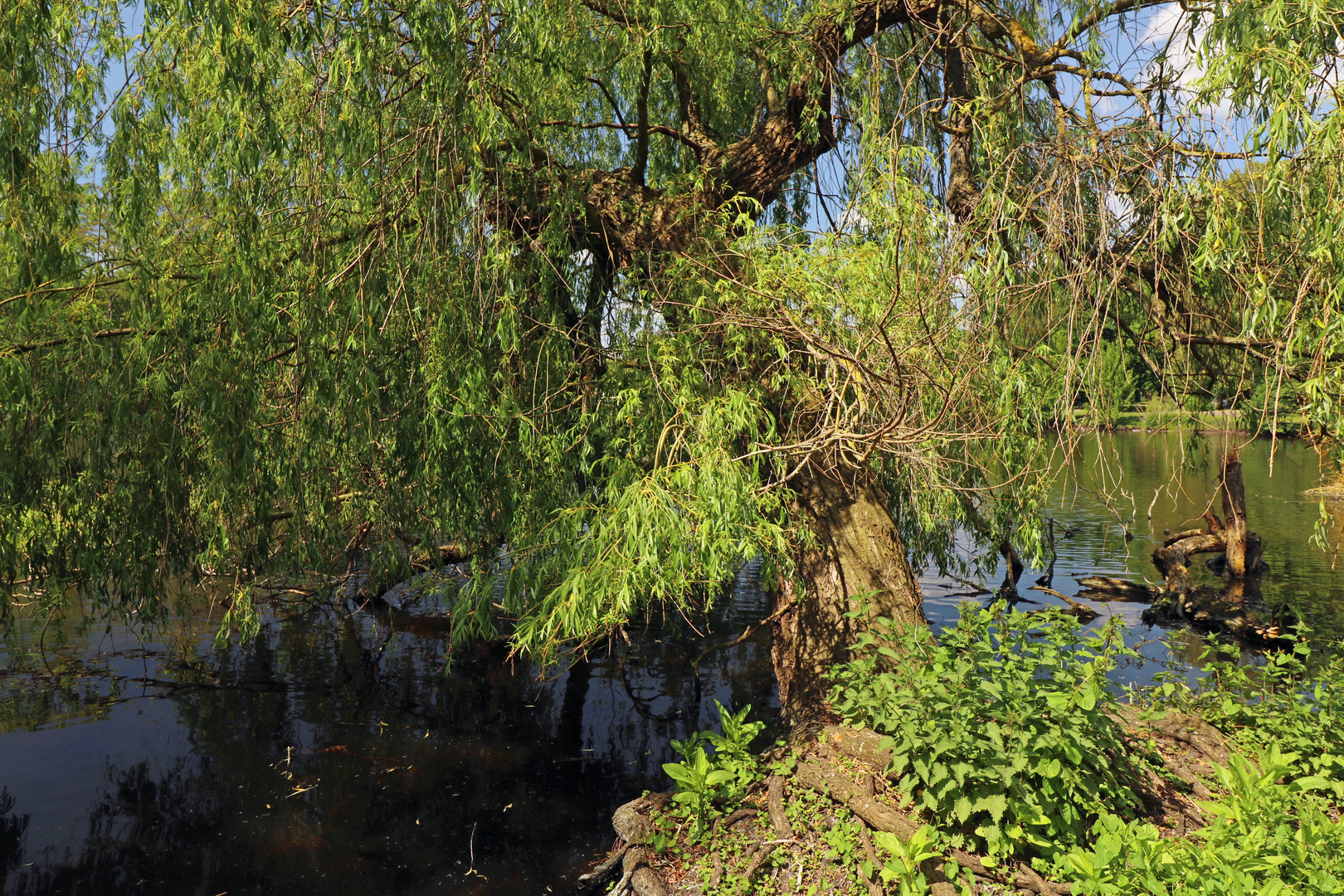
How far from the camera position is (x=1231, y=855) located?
12.8ft

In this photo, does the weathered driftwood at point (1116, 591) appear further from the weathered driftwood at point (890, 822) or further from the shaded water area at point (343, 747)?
the weathered driftwood at point (890, 822)

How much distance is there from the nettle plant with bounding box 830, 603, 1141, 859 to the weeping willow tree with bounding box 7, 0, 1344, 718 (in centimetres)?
122

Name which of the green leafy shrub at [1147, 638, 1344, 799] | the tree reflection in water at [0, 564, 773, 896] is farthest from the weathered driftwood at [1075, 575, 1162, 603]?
the green leafy shrub at [1147, 638, 1344, 799]

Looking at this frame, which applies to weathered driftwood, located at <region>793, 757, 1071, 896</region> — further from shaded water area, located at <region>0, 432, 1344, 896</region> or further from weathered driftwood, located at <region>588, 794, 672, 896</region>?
shaded water area, located at <region>0, 432, 1344, 896</region>

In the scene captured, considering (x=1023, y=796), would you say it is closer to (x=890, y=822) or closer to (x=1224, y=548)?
(x=890, y=822)

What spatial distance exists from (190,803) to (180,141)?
5.24 m

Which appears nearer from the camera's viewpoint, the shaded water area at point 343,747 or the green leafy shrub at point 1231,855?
the green leafy shrub at point 1231,855

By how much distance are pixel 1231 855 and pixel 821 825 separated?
2.09 m

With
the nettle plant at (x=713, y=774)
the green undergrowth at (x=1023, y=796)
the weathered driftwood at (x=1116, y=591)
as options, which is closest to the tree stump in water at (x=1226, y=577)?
the weathered driftwood at (x=1116, y=591)

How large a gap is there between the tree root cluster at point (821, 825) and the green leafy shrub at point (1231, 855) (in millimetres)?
386

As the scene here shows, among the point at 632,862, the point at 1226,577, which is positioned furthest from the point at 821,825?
the point at 1226,577

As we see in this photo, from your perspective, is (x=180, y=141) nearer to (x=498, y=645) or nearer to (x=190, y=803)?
(x=190, y=803)

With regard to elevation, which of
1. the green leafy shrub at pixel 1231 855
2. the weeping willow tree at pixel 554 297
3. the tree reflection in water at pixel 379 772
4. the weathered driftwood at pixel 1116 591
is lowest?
the tree reflection in water at pixel 379 772

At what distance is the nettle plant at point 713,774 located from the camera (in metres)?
5.52
